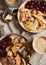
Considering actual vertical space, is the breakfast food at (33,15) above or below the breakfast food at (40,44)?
above

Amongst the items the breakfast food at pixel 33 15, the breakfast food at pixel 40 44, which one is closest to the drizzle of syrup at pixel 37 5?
the breakfast food at pixel 33 15

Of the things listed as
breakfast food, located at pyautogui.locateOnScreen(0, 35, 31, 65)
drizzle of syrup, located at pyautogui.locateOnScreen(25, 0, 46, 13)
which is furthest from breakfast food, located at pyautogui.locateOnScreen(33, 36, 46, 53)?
drizzle of syrup, located at pyautogui.locateOnScreen(25, 0, 46, 13)

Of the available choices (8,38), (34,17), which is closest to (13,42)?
(8,38)

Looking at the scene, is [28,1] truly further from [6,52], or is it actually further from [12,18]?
[6,52]

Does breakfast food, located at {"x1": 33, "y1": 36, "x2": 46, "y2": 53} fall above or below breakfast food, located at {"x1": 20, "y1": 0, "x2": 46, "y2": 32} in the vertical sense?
below

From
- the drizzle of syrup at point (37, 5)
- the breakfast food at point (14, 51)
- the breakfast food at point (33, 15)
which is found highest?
the drizzle of syrup at point (37, 5)

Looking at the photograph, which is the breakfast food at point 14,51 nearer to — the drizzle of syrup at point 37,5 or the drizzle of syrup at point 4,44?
the drizzle of syrup at point 4,44

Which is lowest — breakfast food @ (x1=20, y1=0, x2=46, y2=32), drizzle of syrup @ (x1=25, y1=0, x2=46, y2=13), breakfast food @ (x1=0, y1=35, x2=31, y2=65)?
breakfast food @ (x1=0, y1=35, x2=31, y2=65)

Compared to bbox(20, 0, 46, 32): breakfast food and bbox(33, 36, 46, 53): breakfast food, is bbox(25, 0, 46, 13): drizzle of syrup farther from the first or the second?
bbox(33, 36, 46, 53): breakfast food
